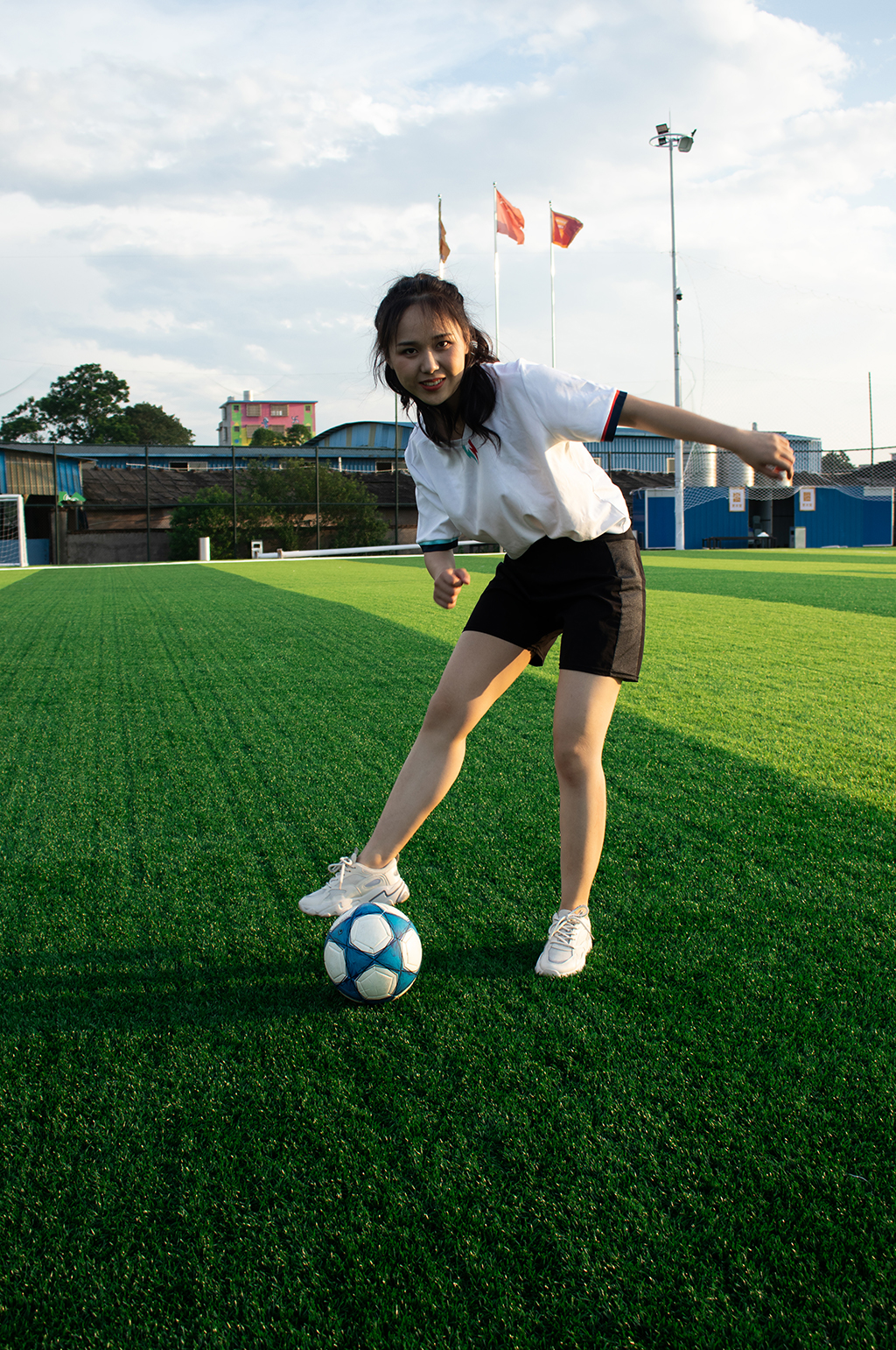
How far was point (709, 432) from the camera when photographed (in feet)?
6.69

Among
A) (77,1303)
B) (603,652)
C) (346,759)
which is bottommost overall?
(77,1303)

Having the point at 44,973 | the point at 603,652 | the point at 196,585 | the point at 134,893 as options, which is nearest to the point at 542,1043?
the point at 603,652

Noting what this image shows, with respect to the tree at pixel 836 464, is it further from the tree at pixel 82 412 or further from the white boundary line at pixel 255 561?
the tree at pixel 82 412

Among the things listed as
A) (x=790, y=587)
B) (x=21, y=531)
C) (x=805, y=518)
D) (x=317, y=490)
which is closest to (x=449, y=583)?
(x=790, y=587)

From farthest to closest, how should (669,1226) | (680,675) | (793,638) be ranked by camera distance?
(793,638), (680,675), (669,1226)

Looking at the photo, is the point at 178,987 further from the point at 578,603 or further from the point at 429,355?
the point at 429,355

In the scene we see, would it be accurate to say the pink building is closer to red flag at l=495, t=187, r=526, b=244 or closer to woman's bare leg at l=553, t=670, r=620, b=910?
red flag at l=495, t=187, r=526, b=244

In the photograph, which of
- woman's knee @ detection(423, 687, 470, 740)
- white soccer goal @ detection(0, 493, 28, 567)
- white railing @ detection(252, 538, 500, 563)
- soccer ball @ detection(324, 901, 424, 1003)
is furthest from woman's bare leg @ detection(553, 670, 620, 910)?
white railing @ detection(252, 538, 500, 563)

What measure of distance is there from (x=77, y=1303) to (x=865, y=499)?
35.6 metres

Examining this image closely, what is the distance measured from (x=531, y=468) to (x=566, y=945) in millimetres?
1197

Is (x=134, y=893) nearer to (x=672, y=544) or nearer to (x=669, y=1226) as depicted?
(x=669, y=1226)

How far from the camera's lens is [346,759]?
4.29 meters

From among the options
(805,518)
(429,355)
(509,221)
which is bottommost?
(429,355)

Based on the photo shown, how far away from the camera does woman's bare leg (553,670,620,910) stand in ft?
7.30
